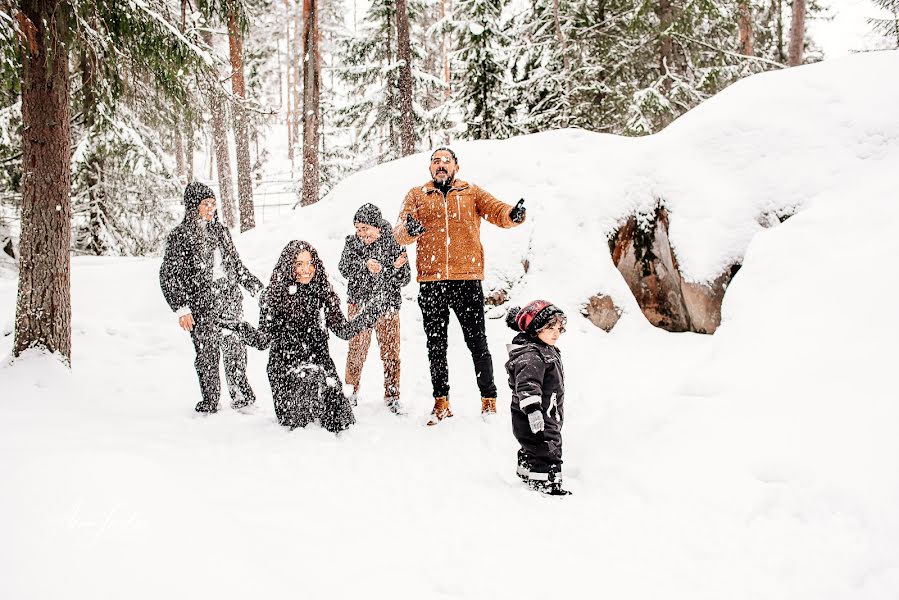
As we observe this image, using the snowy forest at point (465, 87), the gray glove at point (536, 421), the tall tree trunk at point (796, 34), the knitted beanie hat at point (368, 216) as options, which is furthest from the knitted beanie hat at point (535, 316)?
the tall tree trunk at point (796, 34)

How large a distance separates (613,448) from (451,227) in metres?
2.34

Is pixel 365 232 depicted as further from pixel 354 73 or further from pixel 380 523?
pixel 354 73

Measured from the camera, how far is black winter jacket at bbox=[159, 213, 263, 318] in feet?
15.9

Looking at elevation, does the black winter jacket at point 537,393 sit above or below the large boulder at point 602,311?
below

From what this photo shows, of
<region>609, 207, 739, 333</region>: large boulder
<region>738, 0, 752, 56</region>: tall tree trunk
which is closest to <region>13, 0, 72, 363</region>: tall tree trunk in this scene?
<region>609, 207, 739, 333</region>: large boulder

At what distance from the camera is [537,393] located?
346cm

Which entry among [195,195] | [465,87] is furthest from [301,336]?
[465,87]

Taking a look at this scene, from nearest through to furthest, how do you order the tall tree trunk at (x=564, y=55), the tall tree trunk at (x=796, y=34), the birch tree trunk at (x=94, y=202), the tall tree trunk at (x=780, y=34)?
the birch tree trunk at (x=94, y=202)
the tall tree trunk at (x=796, y=34)
the tall tree trunk at (x=564, y=55)
the tall tree trunk at (x=780, y=34)

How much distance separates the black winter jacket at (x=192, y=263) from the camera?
4.84m

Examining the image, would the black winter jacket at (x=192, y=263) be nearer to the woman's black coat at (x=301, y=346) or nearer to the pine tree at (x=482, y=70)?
the woman's black coat at (x=301, y=346)

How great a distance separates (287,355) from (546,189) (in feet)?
17.1

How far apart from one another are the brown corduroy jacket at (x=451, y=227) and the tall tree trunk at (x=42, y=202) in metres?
3.57

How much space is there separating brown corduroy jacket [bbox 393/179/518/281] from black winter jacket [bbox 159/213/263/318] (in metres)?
1.79

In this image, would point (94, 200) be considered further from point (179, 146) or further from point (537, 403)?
point (537, 403)
